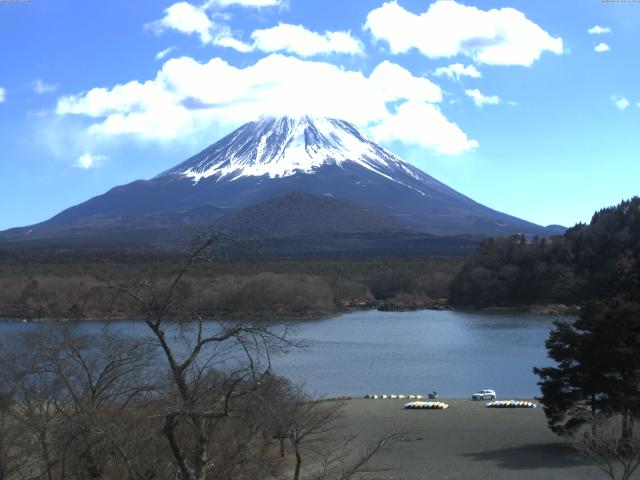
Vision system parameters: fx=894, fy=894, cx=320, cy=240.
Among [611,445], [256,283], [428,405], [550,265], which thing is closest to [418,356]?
[428,405]

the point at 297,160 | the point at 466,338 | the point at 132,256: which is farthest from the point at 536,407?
the point at 297,160

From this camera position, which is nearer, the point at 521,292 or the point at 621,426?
the point at 621,426

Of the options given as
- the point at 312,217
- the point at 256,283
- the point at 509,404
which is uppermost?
the point at 312,217

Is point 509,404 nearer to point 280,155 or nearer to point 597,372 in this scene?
point 597,372

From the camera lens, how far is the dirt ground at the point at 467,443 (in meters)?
14.6

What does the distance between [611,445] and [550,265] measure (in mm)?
49336

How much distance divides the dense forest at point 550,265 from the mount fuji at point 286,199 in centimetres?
4166

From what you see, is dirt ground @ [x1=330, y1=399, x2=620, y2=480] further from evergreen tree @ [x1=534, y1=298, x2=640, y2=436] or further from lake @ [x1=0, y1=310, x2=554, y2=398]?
lake @ [x1=0, y1=310, x2=554, y2=398]

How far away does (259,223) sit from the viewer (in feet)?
356

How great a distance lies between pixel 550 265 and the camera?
197ft

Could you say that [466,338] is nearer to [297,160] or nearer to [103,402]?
[103,402]

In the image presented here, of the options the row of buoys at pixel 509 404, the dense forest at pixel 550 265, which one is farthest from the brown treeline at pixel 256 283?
the row of buoys at pixel 509 404

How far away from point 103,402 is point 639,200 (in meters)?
58.0

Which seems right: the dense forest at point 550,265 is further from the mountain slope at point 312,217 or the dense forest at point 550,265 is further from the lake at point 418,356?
the mountain slope at point 312,217
